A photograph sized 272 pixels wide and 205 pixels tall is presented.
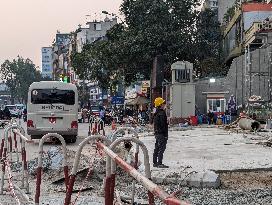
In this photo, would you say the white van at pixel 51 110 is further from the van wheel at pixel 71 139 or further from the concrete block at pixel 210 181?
the concrete block at pixel 210 181

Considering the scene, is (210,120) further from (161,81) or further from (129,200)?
(129,200)

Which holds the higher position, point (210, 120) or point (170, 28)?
point (170, 28)

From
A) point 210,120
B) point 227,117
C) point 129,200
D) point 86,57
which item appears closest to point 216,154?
point 129,200

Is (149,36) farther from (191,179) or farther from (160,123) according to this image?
(191,179)

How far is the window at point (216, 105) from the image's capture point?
4193cm

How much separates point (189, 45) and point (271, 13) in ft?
26.6

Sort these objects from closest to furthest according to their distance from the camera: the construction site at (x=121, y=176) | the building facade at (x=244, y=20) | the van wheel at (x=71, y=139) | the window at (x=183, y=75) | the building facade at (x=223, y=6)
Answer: the construction site at (x=121, y=176) < the van wheel at (x=71, y=139) < the window at (x=183, y=75) < the building facade at (x=244, y=20) < the building facade at (x=223, y=6)

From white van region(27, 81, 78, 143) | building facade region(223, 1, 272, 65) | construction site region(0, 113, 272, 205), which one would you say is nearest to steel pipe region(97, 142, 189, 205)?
construction site region(0, 113, 272, 205)

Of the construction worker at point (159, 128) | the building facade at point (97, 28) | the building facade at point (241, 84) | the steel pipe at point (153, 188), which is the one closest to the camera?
the steel pipe at point (153, 188)

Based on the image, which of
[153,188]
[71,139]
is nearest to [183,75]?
[71,139]

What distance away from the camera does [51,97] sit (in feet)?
77.9

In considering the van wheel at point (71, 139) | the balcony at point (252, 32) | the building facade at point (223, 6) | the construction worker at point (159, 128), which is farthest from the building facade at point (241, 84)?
the building facade at point (223, 6)

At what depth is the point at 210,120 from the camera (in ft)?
136

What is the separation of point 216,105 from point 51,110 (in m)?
21.6
